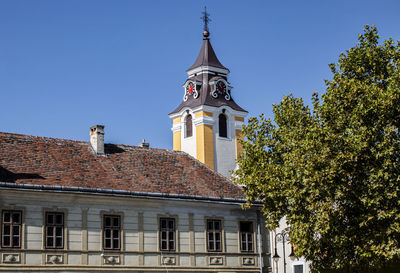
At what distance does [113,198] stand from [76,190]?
198cm

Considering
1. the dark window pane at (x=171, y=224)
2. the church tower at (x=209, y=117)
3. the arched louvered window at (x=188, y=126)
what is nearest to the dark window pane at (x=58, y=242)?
the dark window pane at (x=171, y=224)

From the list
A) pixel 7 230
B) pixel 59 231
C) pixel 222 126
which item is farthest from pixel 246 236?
pixel 222 126

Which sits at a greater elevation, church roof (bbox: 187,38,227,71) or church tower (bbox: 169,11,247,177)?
church roof (bbox: 187,38,227,71)

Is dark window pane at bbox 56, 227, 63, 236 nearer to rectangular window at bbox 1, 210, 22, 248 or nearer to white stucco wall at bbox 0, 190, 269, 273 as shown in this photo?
white stucco wall at bbox 0, 190, 269, 273

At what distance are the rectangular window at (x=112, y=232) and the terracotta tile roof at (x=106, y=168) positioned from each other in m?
1.50

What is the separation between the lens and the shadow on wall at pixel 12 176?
29328mm

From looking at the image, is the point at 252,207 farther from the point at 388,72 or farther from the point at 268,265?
the point at 388,72

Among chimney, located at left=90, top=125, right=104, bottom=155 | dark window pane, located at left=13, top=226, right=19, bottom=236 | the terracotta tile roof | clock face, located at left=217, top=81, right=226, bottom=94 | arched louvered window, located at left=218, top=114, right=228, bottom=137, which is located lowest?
dark window pane, located at left=13, top=226, right=19, bottom=236

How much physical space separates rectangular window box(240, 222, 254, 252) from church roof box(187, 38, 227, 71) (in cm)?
3484

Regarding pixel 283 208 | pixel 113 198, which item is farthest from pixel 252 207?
pixel 113 198

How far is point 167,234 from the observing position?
108 feet

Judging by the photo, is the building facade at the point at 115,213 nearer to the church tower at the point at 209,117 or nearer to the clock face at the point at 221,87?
the church tower at the point at 209,117

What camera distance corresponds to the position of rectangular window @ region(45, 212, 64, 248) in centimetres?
2982

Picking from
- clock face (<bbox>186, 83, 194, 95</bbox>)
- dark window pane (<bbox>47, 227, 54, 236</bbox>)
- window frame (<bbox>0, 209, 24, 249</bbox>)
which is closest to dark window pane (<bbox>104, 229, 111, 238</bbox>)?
dark window pane (<bbox>47, 227, 54, 236</bbox>)
